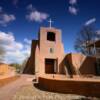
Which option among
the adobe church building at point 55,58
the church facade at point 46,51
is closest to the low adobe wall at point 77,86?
the adobe church building at point 55,58

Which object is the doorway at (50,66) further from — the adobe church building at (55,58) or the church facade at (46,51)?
the adobe church building at (55,58)

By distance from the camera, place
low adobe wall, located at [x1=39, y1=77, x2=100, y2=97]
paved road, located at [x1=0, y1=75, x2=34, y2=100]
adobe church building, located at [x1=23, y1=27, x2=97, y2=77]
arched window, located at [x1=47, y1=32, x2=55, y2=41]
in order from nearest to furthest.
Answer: low adobe wall, located at [x1=39, y1=77, x2=100, y2=97]
paved road, located at [x1=0, y1=75, x2=34, y2=100]
adobe church building, located at [x1=23, y1=27, x2=97, y2=77]
arched window, located at [x1=47, y1=32, x2=55, y2=41]

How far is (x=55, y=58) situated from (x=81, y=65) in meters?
4.61

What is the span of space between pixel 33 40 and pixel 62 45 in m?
5.36

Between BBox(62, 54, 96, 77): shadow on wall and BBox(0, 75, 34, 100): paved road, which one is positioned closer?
BBox(0, 75, 34, 100): paved road

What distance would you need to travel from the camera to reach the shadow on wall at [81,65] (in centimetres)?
2800

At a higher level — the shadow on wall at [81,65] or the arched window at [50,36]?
the arched window at [50,36]

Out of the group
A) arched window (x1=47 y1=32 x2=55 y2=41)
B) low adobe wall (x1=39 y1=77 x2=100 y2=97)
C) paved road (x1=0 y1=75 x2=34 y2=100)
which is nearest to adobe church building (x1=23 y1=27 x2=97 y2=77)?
arched window (x1=47 y1=32 x2=55 y2=41)

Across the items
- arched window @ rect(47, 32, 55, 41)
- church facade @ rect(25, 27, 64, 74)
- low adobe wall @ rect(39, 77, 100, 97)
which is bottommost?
low adobe wall @ rect(39, 77, 100, 97)

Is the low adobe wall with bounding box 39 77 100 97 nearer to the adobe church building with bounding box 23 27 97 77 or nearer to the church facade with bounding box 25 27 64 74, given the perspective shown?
the adobe church building with bounding box 23 27 97 77

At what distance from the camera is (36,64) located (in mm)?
27391

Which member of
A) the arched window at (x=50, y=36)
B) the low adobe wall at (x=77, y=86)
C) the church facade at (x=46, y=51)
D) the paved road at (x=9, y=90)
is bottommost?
the paved road at (x=9, y=90)

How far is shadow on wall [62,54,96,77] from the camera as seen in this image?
2800cm

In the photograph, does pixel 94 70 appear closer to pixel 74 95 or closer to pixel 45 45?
pixel 45 45
